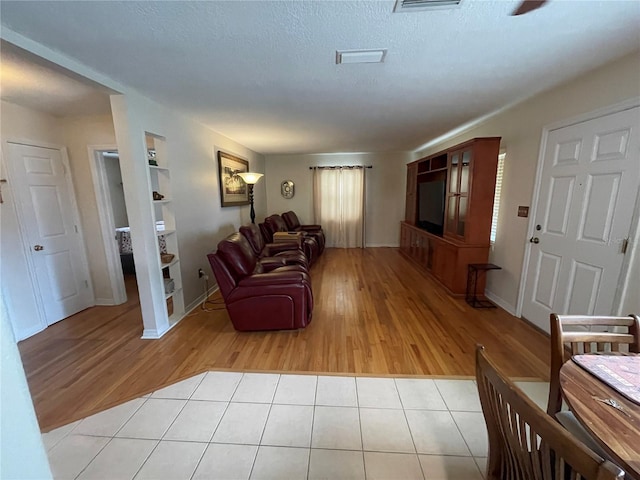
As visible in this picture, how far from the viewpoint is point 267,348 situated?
93.9 inches

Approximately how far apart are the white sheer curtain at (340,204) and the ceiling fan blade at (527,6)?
187 inches

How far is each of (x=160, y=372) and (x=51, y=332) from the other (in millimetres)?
1610

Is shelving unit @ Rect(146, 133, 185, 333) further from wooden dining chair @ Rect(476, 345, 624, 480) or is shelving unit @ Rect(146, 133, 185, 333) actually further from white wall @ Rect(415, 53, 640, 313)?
white wall @ Rect(415, 53, 640, 313)

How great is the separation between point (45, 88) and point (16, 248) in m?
1.57

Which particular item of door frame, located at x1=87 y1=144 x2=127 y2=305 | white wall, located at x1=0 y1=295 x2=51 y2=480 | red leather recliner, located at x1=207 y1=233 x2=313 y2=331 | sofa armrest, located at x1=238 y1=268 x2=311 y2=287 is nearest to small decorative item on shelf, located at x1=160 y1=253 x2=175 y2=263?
red leather recliner, located at x1=207 y1=233 x2=313 y2=331

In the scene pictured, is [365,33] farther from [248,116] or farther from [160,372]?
[160,372]

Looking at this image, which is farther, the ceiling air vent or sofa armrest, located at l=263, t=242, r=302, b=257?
sofa armrest, located at l=263, t=242, r=302, b=257

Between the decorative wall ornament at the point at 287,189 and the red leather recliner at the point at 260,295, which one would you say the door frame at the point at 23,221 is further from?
the decorative wall ornament at the point at 287,189

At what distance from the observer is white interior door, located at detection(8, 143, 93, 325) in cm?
264

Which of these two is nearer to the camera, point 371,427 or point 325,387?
point 371,427

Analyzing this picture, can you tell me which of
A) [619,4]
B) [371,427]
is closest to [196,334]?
[371,427]

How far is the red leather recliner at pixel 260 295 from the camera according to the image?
2.49m

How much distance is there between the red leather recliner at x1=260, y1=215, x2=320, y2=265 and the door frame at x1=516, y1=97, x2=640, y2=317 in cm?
300

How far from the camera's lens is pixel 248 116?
3062 millimetres
